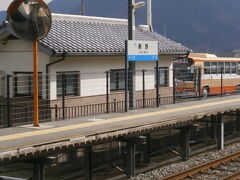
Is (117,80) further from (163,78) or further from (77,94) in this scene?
(163,78)

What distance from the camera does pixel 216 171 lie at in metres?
12.7

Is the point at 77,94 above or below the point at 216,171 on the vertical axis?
above

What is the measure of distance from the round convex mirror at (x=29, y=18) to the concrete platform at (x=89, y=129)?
7.76ft

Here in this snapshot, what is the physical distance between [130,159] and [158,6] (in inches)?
6977

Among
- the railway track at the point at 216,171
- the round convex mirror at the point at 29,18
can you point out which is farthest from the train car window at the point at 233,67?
the round convex mirror at the point at 29,18

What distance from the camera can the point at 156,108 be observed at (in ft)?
52.5

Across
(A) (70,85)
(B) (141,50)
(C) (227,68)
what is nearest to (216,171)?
(B) (141,50)

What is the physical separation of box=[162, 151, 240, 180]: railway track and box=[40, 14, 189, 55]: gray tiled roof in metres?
6.24

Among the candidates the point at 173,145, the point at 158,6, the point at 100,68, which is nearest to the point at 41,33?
the point at 100,68

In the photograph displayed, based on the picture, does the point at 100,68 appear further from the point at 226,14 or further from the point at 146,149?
the point at 226,14

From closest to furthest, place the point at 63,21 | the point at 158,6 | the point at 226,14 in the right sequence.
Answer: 1. the point at 63,21
2. the point at 226,14
3. the point at 158,6

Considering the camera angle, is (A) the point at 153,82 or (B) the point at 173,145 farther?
(A) the point at 153,82

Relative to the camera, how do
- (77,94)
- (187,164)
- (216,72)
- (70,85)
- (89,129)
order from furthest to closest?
(216,72) < (77,94) < (70,85) < (187,164) < (89,129)

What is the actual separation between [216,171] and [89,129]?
3888 millimetres
